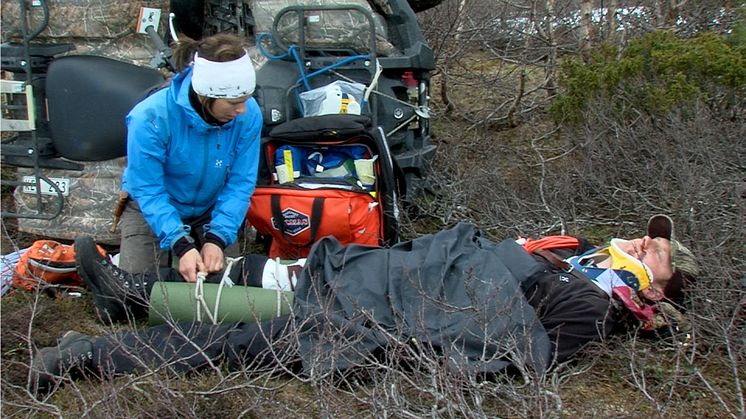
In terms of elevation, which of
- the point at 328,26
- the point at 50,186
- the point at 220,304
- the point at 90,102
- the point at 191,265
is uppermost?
the point at 328,26

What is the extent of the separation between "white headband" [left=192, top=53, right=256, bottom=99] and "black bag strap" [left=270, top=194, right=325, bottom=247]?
852 millimetres

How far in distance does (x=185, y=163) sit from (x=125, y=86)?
0.93 metres

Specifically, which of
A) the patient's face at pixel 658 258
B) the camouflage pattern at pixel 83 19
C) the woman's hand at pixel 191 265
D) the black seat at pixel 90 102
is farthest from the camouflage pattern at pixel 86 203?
the patient's face at pixel 658 258

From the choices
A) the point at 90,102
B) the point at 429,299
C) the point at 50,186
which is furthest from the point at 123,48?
the point at 429,299

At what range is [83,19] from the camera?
441 cm

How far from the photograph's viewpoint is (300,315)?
323 centimetres

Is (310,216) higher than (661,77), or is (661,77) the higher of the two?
(661,77)

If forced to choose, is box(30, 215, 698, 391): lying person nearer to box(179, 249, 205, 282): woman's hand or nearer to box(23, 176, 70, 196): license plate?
box(179, 249, 205, 282): woman's hand

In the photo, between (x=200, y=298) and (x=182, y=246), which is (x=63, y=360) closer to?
(x=200, y=298)

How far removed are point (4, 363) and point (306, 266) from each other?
126 centimetres

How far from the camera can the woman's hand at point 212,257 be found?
3.64m

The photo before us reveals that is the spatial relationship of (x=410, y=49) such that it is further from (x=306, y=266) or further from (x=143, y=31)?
(x=306, y=266)

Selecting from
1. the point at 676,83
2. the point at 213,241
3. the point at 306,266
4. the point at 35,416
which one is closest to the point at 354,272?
the point at 306,266

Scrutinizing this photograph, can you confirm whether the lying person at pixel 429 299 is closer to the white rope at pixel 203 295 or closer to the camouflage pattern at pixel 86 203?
the white rope at pixel 203 295
